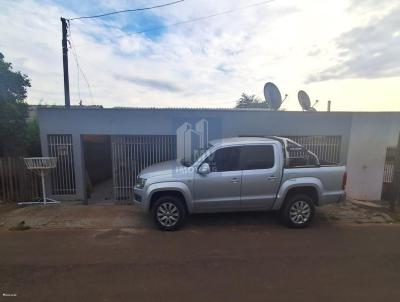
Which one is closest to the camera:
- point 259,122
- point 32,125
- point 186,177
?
point 186,177

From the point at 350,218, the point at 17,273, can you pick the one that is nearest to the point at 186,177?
the point at 17,273

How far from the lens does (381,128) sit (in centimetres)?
797

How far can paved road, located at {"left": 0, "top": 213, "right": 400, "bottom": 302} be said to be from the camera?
318 centimetres

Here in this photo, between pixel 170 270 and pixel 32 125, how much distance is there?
907cm

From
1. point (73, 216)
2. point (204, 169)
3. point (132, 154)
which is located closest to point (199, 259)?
point (204, 169)

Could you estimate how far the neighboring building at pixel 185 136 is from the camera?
7.31 metres

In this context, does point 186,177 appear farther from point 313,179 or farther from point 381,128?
point 381,128

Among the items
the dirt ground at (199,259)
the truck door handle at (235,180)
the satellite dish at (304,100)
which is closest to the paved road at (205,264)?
the dirt ground at (199,259)

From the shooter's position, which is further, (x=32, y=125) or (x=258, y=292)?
(x=32, y=125)

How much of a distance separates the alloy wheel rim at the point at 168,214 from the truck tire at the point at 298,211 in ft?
7.67

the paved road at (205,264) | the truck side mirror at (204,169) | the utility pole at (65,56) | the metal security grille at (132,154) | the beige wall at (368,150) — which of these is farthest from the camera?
the utility pole at (65,56)

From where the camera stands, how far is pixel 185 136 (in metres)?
7.63

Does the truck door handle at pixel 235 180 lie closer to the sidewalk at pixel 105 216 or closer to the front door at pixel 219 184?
the front door at pixel 219 184

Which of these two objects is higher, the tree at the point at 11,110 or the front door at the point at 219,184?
the tree at the point at 11,110
